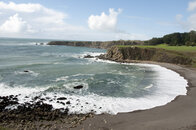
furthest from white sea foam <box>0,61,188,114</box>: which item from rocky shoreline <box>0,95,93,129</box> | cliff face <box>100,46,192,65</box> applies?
cliff face <box>100,46,192,65</box>

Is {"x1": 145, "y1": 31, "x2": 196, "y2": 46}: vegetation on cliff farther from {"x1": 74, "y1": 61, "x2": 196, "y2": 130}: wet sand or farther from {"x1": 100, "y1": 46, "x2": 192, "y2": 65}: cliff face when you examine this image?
{"x1": 74, "y1": 61, "x2": 196, "y2": 130}: wet sand

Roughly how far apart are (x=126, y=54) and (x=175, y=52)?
1913cm

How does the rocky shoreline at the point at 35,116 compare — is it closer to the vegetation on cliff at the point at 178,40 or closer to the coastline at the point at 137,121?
the coastline at the point at 137,121

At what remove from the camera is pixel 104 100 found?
61.1 feet

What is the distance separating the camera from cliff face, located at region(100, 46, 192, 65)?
4800cm

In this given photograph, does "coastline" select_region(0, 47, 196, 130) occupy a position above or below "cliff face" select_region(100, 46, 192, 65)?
below

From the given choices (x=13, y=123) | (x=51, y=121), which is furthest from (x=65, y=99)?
(x=13, y=123)

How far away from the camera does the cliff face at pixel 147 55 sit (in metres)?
48.0

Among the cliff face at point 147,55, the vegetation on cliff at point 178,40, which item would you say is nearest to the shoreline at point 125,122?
the cliff face at point 147,55

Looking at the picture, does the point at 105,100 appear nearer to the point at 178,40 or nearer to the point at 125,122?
the point at 125,122

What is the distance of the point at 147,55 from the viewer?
2190 inches

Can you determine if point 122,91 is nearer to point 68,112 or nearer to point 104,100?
point 104,100

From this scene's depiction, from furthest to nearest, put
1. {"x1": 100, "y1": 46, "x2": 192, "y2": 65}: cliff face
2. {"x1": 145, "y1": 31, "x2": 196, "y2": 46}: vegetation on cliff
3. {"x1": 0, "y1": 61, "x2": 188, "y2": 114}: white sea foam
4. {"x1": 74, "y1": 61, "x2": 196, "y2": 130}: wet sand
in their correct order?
{"x1": 145, "y1": 31, "x2": 196, "y2": 46}: vegetation on cliff < {"x1": 100, "y1": 46, "x2": 192, "y2": 65}: cliff face < {"x1": 0, "y1": 61, "x2": 188, "y2": 114}: white sea foam < {"x1": 74, "y1": 61, "x2": 196, "y2": 130}: wet sand

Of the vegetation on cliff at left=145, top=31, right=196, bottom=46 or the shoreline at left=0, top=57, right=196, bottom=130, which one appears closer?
the shoreline at left=0, top=57, right=196, bottom=130
